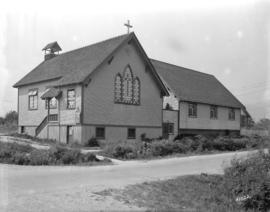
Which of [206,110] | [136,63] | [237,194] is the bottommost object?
[237,194]

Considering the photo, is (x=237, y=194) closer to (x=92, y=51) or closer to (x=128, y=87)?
(x=128, y=87)

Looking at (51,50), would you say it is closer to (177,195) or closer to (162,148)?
(162,148)

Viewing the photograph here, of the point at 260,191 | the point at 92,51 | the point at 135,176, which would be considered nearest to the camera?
the point at 260,191

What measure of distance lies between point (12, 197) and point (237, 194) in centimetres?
705

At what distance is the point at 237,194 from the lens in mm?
13750

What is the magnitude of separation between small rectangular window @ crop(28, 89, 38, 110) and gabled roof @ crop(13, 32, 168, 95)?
90 centimetres

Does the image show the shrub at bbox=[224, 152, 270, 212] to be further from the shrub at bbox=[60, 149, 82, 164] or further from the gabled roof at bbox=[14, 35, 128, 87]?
the gabled roof at bbox=[14, 35, 128, 87]

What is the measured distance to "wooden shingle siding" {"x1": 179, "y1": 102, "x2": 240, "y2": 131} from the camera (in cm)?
4259

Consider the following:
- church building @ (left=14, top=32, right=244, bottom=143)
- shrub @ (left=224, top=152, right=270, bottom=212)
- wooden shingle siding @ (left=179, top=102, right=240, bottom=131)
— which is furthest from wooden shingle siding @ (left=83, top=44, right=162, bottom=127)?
shrub @ (left=224, top=152, right=270, bottom=212)

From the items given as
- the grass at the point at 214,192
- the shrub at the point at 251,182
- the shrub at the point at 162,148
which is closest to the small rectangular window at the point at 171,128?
the shrub at the point at 162,148

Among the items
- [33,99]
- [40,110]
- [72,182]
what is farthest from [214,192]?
[33,99]

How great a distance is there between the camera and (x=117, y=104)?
33906 mm

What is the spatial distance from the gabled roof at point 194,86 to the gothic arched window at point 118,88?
919 centimetres

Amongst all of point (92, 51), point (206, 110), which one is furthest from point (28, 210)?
point (206, 110)
